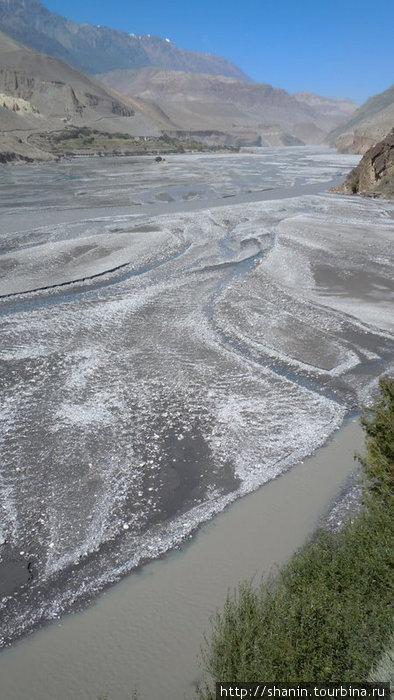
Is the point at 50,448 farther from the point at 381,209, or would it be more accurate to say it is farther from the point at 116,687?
the point at 381,209

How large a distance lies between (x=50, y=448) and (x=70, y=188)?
38164 mm

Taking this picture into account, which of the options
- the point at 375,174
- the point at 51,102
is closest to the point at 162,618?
the point at 375,174

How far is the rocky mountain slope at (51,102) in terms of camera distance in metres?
116

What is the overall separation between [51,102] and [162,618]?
16869cm

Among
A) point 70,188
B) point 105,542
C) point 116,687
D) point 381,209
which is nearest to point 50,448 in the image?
point 105,542

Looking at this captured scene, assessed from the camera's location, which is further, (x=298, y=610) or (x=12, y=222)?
(x=12, y=222)

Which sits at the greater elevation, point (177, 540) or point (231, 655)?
point (231, 655)

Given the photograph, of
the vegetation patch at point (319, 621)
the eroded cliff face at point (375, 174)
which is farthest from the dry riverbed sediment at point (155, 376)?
the eroded cliff face at point (375, 174)

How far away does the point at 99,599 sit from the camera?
19.5 feet

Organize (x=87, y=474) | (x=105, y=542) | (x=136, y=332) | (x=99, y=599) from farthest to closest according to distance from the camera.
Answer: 1. (x=136, y=332)
2. (x=87, y=474)
3. (x=105, y=542)
4. (x=99, y=599)

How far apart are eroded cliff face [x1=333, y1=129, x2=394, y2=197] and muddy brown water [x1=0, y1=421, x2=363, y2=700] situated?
35706 mm

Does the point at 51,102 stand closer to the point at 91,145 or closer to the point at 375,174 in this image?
the point at 91,145

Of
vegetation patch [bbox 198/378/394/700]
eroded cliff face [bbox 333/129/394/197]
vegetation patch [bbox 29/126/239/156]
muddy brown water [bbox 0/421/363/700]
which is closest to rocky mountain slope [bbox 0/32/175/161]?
vegetation patch [bbox 29/126/239/156]

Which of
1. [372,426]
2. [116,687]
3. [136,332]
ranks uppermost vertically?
[372,426]
